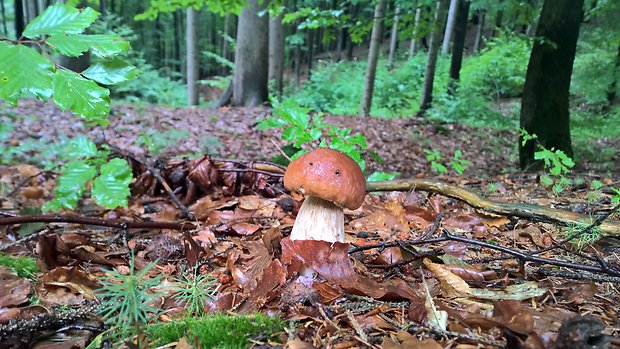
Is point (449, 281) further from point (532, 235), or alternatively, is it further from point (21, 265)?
point (21, 265)

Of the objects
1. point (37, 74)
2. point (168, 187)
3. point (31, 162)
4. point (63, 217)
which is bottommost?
A: point (31, 162)

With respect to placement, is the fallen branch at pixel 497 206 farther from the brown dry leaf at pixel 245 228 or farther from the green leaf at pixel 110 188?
the green leaf at pixel 110 188

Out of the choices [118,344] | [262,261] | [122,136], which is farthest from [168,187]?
[122,136]

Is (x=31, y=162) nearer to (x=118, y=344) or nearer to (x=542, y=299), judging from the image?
(x=118, y=344)

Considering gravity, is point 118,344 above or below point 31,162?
above

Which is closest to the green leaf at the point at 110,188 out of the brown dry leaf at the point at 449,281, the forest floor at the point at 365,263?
the forest floor at the point at 365,263

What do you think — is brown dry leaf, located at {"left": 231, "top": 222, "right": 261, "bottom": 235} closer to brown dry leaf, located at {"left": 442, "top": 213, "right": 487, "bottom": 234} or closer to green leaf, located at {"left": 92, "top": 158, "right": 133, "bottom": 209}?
green leaf, located at {"left": 92, "top": 158, "right": 133, "bottom": 209}

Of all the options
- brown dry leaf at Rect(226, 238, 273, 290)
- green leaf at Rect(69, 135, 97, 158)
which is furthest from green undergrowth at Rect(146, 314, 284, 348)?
green leaf at Rect(69, 135, 97, 158)
